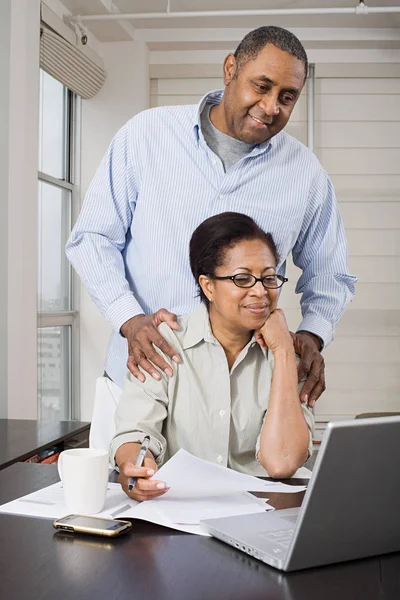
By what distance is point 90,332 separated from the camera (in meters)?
4.95

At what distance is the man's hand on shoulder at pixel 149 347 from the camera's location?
168 centimetres

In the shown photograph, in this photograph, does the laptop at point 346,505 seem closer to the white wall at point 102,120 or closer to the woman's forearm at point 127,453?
the woman's forearm at point 127,453

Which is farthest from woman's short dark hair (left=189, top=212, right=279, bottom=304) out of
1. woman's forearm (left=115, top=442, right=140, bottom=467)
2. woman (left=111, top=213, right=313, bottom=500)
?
woman's forearm (left=115, top=442, right=140, bottom=467)

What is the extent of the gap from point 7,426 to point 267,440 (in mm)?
1570

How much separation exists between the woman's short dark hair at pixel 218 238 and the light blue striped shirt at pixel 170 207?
71 millimetres

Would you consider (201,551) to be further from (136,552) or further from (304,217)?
(304,217)

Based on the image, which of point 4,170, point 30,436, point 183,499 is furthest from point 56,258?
point 183,499

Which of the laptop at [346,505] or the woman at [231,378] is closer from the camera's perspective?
the laptop at [346,505]

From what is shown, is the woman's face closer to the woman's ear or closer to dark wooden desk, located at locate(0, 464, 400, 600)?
the woman's ear

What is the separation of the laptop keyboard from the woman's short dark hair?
824mm

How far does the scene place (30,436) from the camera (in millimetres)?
2689

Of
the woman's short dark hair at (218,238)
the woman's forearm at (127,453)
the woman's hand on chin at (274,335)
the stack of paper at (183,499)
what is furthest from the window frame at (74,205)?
the stack of paper at (183,499)

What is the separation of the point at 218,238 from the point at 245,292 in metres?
0.15

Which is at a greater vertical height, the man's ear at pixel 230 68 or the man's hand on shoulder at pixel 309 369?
the man's ear at pixel 230 68
